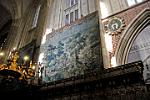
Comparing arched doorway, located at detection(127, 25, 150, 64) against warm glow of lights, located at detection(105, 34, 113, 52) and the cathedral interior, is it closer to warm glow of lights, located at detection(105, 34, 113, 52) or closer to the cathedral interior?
the cathedral interior

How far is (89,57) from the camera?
784 cm

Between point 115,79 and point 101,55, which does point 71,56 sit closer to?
point 101,55

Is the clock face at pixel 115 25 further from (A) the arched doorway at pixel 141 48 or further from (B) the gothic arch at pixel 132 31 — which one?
(A) the arched doorway at pixel 141 48

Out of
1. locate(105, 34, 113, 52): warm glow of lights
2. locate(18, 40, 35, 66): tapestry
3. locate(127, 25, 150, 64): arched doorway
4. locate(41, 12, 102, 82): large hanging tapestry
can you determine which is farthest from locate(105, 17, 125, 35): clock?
locate(18, 40, 35, 66): tapestry

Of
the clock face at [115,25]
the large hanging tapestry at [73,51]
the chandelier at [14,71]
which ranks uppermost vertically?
the clock face at [115,25]

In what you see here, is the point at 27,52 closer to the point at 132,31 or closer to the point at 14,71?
the point at 14,71

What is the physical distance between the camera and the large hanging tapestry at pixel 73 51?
7816 millimetres

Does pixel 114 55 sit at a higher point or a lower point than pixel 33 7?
lower

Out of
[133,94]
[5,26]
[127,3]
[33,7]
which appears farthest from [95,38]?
[5,26]

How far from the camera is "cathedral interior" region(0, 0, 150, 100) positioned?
256 inches

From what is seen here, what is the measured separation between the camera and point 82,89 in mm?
7188

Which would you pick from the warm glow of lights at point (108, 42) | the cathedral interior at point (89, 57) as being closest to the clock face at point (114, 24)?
the cathedral interior at point (89, 57)

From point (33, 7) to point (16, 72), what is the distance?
8853mm

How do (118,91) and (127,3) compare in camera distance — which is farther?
(127,3)
